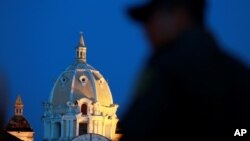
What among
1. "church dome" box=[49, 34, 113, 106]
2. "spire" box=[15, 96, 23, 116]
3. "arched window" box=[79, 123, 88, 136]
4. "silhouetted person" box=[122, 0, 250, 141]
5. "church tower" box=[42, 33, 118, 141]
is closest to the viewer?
"silhouetted person" box=[122, 0, 250, 141]

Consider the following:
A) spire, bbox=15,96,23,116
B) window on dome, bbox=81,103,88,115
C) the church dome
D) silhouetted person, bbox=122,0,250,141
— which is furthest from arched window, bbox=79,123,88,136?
silhouetted person, bbox=122,0,250,141

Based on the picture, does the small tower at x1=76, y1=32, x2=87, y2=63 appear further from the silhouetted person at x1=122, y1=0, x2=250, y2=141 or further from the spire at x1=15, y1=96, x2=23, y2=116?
the silhouetted person at x1=122, y1=0, x2=250, y2=141

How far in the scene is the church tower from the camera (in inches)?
2188

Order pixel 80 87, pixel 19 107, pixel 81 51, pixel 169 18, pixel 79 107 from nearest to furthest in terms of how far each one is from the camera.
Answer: pixel 169 18 < pixel 79 107 < pixel 80 87 < pixel 19 107 < pixel 81 51

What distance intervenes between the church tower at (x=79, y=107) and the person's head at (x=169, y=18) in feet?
166

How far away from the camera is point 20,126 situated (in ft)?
185

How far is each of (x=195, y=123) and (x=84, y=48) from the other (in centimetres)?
5661

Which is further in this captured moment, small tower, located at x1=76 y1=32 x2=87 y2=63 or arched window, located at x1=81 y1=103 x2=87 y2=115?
small tower, located at x1=76 y1=32 x2=87 y2=63

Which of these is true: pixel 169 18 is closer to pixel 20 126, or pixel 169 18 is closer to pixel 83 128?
pixel 83 128

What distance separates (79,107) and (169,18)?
169 feet

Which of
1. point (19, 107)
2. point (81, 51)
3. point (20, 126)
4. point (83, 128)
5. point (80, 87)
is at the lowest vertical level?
point (83, 128)

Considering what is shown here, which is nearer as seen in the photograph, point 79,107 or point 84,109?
point 79,107

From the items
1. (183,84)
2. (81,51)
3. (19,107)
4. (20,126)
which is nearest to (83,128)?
(20,126)

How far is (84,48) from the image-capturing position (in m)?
60.9
